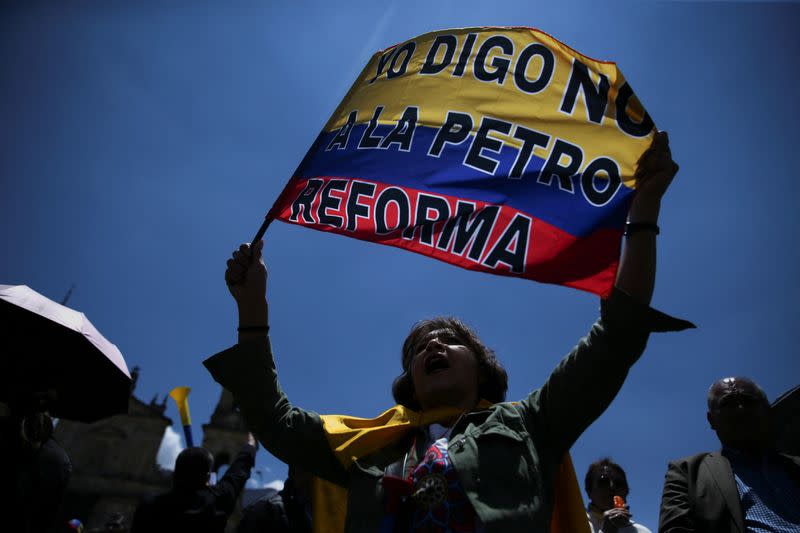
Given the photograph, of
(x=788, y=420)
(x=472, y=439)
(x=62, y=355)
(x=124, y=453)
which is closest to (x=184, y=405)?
(x=62, y=355)

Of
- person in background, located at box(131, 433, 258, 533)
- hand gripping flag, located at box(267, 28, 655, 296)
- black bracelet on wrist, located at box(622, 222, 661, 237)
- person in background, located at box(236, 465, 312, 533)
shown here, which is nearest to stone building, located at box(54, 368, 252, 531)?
person in background, located at box(131, 433, 258, 533)

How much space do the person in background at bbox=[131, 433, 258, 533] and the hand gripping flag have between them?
2085 mm

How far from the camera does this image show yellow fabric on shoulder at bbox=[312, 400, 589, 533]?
1.65 m

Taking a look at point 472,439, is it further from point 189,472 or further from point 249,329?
point 189,472

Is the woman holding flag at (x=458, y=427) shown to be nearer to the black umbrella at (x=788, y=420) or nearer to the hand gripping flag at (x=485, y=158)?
the hand gripping flag at (x=485, y=158)

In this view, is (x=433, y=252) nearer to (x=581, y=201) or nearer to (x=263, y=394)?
(x=581, y=201)

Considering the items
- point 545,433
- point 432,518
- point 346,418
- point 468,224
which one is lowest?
point 432,518

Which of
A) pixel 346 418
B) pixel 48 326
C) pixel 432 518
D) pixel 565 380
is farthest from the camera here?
pixel 48 326

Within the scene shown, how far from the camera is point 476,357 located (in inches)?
91.3

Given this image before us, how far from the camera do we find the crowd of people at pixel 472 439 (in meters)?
1.51

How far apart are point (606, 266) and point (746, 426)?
1954mm

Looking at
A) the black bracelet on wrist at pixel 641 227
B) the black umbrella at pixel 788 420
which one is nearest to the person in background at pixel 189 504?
the black bracelet on wrist at pixel 641 227

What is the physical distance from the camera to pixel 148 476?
32.2 meters

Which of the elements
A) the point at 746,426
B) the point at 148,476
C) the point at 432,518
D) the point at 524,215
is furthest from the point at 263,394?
the point at 148,476
